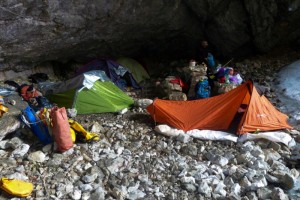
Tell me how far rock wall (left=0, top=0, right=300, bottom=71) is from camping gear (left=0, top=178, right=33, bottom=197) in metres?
3.75

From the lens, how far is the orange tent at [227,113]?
7.22 meters

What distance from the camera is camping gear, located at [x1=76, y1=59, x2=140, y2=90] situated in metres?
10.6

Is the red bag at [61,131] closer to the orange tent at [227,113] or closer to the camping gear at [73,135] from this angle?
the camping gear at [73,135]

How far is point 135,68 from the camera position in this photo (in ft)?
37.9

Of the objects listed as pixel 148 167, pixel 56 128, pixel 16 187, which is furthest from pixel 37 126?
pixel 148 167

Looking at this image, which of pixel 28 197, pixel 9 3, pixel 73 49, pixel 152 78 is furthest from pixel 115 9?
pixel 28 197

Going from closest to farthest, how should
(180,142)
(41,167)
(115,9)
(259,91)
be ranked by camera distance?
(41,167) → (180,142) → (259,91) → (115,9)

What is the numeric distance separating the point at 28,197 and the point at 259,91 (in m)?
5.04

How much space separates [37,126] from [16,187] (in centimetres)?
169

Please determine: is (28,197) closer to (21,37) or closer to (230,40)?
(21,37)

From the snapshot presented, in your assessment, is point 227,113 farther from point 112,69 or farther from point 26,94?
point 26,94

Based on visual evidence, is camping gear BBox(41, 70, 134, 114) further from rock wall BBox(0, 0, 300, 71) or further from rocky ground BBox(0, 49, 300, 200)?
rock wall BBox(0, 0, 300, 71)

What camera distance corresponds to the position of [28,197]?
513 centimetres

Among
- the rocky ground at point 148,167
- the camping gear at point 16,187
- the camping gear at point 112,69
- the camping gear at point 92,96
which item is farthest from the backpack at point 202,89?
the camping gear at point 16,187
